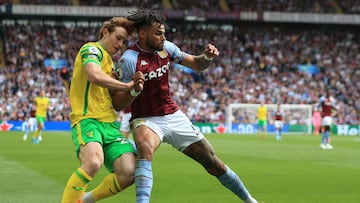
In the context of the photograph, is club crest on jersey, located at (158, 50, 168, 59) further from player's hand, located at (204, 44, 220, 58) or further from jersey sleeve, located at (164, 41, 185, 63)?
player's hand, located at (204, 44, 220, 58)

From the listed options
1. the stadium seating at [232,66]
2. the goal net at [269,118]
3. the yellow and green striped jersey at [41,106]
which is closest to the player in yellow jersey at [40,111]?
the yellow and green striped jersey at [41,106]

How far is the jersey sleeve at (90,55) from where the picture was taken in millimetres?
7613

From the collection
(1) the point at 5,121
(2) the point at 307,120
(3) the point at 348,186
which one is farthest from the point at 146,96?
(2) the point at 307,120

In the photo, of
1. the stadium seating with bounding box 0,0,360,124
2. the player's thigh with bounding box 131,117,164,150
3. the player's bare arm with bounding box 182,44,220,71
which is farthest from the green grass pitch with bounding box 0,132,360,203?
the stadium seating with bounding box 0,0,360,124

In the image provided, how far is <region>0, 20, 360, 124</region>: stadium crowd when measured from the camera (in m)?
45.7

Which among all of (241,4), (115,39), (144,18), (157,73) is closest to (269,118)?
(241,4)

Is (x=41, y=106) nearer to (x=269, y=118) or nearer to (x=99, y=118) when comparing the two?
(x=269, y=118)

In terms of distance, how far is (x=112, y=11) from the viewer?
171ft

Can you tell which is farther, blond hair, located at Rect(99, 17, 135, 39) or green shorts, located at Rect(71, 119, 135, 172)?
blond hair, located at Rect(99, 17, 135, 39)

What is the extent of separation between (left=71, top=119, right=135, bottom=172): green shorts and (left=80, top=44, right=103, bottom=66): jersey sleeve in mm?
657

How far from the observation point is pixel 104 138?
7789 mm

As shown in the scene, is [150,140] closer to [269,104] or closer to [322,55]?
[269,104]

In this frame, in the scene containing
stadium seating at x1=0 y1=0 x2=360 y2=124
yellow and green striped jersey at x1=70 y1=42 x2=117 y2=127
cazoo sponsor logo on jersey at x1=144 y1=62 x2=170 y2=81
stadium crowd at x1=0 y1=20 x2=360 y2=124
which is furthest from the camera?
stadium seating at x1=0 y1=0 x2=360 y2=124

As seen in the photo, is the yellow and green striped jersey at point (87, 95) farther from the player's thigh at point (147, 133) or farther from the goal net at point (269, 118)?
the goal net at point (269, 118)
